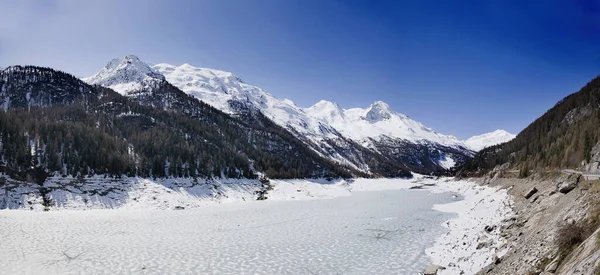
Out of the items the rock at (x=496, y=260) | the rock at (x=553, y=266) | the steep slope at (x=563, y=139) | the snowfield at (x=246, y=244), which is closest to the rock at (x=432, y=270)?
the snowfield at (x=246, y=244)

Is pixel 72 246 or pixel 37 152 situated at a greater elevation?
pixel 37 152

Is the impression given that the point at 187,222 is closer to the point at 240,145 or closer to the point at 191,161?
the point at 191,161

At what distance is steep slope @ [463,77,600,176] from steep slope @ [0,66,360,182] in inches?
3231

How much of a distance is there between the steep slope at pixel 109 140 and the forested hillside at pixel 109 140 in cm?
20

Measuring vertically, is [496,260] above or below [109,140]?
below

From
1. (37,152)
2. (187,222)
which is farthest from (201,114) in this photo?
(187,222)

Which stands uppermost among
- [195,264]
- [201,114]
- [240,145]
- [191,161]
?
[201,114]

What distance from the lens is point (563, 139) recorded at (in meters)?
68.9

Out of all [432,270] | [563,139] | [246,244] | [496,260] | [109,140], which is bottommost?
[432,270]

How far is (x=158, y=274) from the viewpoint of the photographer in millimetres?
20047

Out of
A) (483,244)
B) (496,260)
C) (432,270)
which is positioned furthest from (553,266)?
(483,244)

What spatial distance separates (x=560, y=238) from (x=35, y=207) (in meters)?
71.2

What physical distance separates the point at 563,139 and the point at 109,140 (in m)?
121

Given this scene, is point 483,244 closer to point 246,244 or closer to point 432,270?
point 432,270
